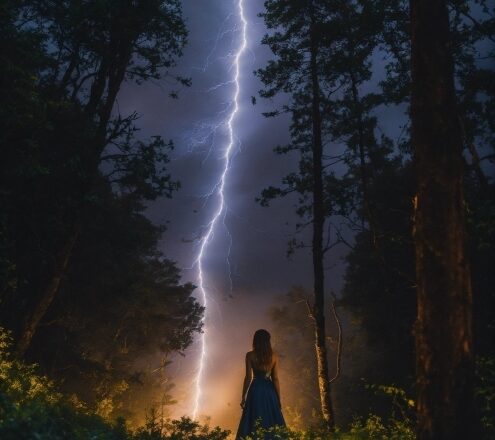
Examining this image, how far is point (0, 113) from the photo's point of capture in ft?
22.5

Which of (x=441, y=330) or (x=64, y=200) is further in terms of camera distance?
(x=64, y=200)

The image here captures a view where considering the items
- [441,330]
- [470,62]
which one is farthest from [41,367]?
[470,62]

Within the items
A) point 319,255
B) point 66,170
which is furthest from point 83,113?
point 319,255

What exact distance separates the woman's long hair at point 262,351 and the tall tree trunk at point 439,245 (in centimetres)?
334

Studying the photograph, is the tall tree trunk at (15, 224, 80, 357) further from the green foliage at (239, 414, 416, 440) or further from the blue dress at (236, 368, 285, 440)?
the green foliage at (239, 414, 416, 440)

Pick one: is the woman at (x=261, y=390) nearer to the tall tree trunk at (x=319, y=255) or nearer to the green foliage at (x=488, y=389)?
the green foliage at (x=488, y=389)

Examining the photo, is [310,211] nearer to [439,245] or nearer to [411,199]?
[411,199]

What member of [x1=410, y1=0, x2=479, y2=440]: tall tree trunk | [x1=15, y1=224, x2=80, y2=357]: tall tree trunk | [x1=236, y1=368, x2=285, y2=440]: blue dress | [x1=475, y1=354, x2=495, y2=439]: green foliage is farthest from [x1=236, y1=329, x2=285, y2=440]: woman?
[x1=15, y1=224, x2=80, y2=357]: tall tree trunk

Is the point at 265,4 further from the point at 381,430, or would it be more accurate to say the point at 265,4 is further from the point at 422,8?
the point at 381,430

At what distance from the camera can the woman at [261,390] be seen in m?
6.34

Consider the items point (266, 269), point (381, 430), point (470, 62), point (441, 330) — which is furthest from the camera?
point (266, 269)

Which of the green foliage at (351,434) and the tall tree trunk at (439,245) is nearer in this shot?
the tall tree trunk at (439,245)

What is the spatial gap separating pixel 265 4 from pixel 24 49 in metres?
9.07

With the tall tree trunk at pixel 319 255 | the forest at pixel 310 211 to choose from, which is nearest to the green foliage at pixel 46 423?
the forest at pixel 310 211
